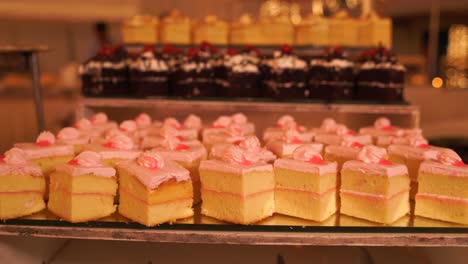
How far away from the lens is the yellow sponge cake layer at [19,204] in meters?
2.09

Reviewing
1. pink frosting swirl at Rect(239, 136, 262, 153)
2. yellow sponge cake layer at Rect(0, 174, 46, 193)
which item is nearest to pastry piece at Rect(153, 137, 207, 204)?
pink frosting swirl at Rect(239, 136, 262, 153)

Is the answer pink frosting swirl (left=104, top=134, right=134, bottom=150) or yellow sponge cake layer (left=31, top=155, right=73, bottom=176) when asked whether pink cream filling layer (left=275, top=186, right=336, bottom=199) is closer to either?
pink frosting swirl (left=104, top=134, right=134, bottom=150)

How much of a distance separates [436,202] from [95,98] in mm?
2528

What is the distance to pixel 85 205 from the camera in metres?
2.08

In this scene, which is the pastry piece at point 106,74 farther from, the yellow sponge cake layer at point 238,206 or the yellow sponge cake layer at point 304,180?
the yellow sponge cake layer at point 304,180

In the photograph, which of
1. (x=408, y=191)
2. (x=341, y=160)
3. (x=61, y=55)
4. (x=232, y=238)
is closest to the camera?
(x=232, y=238)

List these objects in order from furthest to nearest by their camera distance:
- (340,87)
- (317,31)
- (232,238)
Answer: (317,31), (340,87), (232,238)

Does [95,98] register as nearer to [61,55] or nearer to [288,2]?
[288,2]

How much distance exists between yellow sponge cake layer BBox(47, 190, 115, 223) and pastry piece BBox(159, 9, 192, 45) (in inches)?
81.9

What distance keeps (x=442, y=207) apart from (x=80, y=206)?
1.61 metres

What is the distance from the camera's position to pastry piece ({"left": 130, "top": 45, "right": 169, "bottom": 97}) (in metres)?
3.55

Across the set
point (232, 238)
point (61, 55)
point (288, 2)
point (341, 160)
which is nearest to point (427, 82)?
point (288, 2)

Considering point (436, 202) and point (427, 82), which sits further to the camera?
point (427, 82)

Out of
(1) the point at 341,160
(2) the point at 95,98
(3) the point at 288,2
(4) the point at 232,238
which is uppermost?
(3) the point at 288,2
